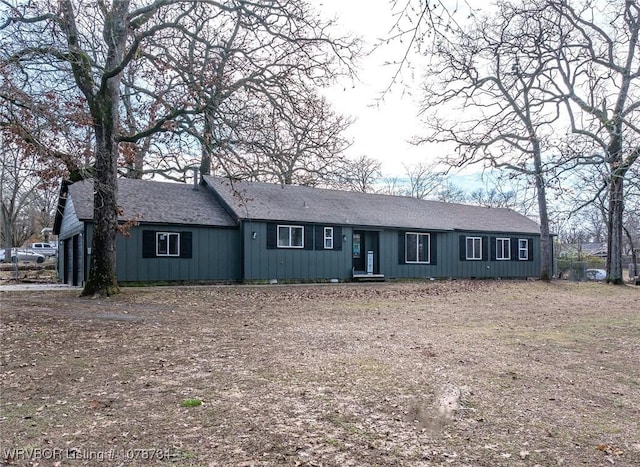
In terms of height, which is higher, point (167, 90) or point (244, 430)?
point (167, 90)

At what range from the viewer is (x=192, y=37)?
12.2m

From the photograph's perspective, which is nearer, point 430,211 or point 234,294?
point 234,294

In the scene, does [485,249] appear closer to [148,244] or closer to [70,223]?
[148,244]

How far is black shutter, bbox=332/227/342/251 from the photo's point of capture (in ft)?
73.1

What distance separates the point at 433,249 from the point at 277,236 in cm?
851

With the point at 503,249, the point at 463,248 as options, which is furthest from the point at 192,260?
the point at 503,249

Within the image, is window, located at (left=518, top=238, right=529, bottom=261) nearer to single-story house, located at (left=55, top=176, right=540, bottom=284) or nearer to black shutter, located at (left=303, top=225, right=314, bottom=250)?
single-story house, located at (left=55, top=176, right=540, bottom=284)

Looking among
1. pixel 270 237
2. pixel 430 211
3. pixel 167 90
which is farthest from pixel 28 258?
pixel 167 90

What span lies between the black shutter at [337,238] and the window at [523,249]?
469 inches

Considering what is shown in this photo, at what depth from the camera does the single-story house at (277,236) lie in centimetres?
1856

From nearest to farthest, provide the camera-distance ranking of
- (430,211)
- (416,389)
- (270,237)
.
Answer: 1. (416,389)
2. (270,237)
3. (430,211)

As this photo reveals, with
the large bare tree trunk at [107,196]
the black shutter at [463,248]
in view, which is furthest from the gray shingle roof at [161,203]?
the black shutter at [463,248]

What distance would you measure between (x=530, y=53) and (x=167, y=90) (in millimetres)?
8341

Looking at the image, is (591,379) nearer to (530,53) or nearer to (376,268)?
(530,53)
